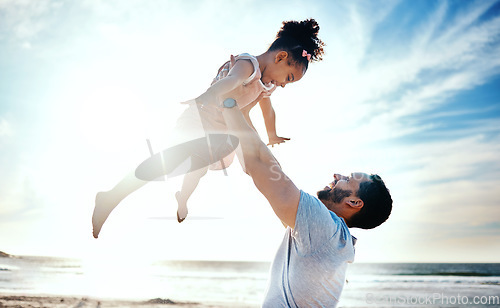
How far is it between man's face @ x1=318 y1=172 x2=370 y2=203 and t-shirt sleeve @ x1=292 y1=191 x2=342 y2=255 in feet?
1.27

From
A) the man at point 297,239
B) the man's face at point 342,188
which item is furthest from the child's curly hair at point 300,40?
the man at point 297,239

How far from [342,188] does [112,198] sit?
4.73 ft

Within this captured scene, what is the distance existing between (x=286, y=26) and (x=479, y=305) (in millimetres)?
11525

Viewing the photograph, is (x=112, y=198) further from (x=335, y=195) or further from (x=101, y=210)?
(x=335, y=195)

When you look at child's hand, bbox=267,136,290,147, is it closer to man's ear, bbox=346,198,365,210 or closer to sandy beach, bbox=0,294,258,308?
man's ear, bbox=346,198,365,210

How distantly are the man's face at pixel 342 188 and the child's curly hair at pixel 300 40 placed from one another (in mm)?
910

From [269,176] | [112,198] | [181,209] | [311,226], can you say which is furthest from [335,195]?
[112,198]

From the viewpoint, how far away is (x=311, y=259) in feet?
6.82

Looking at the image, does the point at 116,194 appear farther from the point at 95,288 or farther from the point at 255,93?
the point at 95,288

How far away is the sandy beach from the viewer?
9.76 meters

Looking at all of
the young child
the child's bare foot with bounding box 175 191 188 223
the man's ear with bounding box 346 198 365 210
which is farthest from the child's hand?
the man's ear with bounding box 346 198 365 210

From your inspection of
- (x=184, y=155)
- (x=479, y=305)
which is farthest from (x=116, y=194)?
(x=479, y=305)

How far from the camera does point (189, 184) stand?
3.13 metres

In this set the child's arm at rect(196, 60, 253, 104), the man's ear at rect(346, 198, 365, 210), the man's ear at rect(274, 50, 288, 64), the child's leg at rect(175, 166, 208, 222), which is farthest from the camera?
the child's leg at rect(175, 166, 208, 222)
